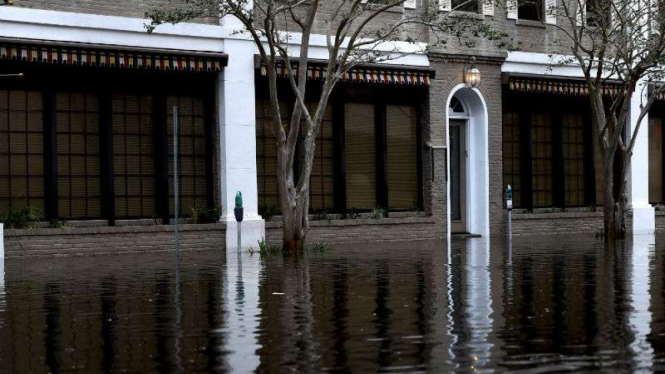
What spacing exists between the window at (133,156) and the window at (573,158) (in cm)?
1310

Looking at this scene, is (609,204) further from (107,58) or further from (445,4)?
(107,58)

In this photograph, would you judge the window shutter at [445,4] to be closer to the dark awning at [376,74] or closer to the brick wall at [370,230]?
the dark awning at [376,74]

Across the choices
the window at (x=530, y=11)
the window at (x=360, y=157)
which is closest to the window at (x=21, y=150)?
the window at (x=360, y=157)

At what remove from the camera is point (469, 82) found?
3247cm

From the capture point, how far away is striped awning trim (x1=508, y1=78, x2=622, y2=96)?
33500 mm

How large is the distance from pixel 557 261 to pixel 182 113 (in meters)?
10.1

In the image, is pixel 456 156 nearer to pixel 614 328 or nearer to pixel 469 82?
pixel 469 82

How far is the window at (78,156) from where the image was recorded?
1025 inches

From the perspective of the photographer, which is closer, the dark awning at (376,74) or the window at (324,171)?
the dark awning at (376,74)

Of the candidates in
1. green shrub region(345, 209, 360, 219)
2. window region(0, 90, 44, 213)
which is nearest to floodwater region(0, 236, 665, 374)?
window region(0, 90, 44, 213)

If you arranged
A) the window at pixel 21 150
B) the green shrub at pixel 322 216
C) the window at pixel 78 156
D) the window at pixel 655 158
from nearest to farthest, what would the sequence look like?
the window at pixel 21 150, the window at pixel 78 156, the green shrub at pixel 322 216, the window at pixel 655 158

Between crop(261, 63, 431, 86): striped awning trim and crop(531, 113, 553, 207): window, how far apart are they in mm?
4887

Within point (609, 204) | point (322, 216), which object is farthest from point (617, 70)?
point (322, 216)

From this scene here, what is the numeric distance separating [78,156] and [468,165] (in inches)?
432
